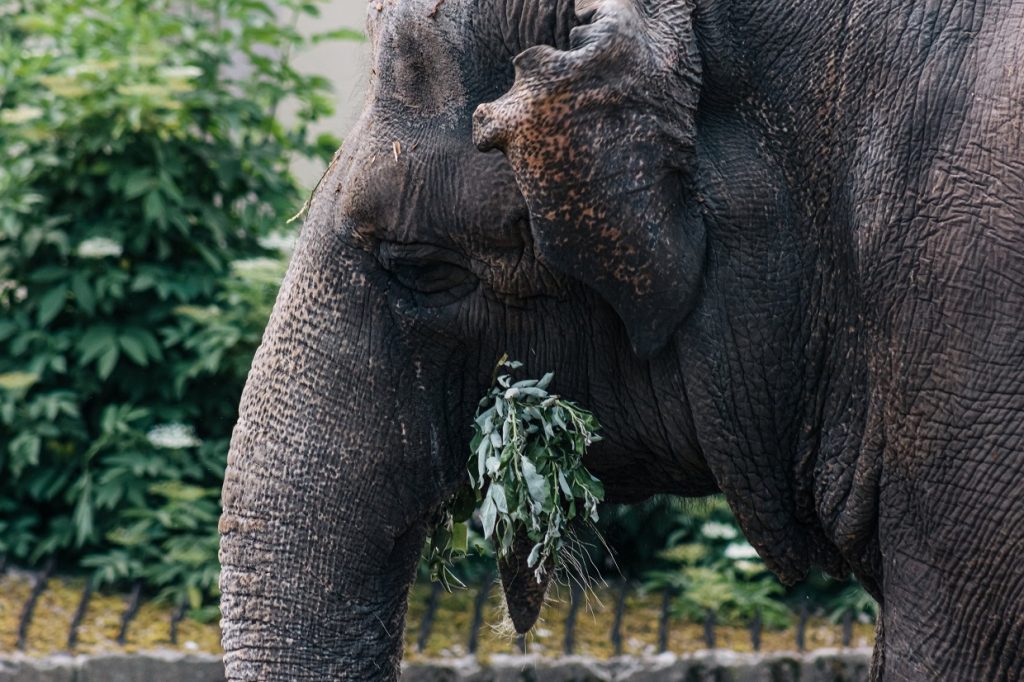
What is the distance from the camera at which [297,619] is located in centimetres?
267

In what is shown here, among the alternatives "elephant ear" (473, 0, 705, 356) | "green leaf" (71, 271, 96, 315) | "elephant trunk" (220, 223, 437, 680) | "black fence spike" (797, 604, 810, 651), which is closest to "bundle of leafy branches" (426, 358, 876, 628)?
"elephant trunk" (220, 223, 437, 680)

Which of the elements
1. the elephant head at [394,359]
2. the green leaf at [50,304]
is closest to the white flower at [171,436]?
the green leaf at [50,304]

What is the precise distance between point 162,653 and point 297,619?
265 cm

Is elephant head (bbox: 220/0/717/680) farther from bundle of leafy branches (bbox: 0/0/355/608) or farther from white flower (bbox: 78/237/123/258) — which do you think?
white flower (bbox: 78/237/123/258)

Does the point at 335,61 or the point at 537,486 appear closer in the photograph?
the point at 537,486

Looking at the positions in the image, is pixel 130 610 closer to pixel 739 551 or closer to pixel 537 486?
pixel 739 551

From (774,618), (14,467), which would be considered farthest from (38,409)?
(774,618)

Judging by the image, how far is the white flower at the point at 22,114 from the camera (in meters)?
5.64

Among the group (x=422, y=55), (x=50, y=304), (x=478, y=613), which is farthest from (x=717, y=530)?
(x=422, y=55)

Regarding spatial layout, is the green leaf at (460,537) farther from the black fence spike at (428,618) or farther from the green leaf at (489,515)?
the black fence spike at (428,618)

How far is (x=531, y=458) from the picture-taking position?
270 centimetres

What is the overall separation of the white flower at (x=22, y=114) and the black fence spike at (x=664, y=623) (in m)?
2.88

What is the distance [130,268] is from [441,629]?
1.81m

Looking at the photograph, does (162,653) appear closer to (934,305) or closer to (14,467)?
(14,467)
